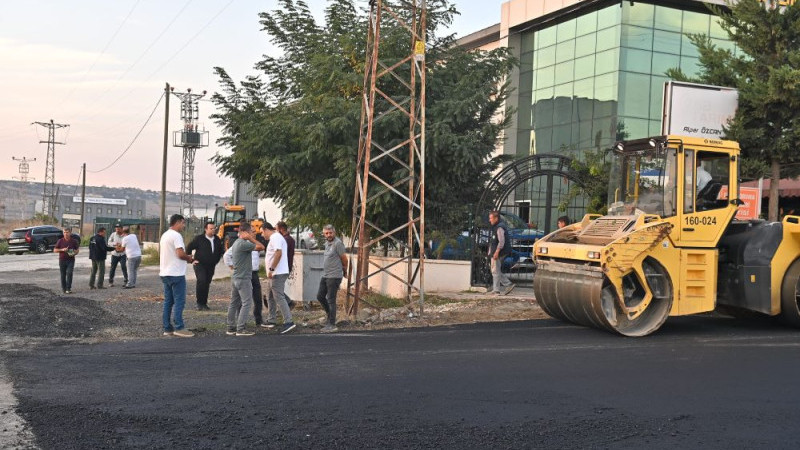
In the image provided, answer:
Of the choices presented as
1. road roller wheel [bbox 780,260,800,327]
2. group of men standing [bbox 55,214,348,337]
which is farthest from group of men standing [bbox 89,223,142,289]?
road roller wheel [bbox 780,260,800,327]

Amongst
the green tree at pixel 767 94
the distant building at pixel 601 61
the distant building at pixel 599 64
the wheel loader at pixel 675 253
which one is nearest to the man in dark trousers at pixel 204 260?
the wheel loader at pixel 675 253

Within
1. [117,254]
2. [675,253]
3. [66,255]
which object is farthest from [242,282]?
[117,254]

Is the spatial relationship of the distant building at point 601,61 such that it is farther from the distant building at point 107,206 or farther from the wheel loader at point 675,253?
the distant building at point 107,206

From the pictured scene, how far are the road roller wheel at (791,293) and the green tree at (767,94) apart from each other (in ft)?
18.2

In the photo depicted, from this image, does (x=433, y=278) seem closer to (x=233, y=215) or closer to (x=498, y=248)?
(x=498, y=248)

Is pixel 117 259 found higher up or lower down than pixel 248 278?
lower down

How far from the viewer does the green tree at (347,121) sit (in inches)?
675

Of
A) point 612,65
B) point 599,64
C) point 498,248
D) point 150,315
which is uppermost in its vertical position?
point 599,64

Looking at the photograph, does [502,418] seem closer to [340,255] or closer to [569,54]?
[340,255]

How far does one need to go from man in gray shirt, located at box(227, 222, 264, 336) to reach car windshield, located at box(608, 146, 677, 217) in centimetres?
584

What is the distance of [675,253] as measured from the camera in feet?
37.6

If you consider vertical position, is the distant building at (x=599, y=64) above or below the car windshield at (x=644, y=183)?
above

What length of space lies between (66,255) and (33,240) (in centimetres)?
2825

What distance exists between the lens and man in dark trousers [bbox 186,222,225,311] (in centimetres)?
1582
